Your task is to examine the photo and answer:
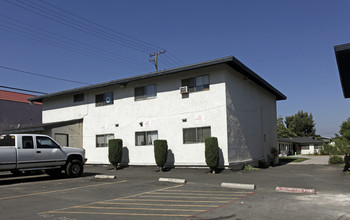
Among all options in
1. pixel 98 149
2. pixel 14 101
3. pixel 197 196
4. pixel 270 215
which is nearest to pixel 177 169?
pixel 98 149

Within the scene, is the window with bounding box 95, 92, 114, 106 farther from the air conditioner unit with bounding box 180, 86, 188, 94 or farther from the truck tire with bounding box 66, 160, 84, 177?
the truck tire with bounding box 66, 160, 84, 177

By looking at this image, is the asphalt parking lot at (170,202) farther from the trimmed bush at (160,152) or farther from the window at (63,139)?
the window at (63,139)

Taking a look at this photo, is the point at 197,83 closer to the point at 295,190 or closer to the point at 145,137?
the point at 145,137

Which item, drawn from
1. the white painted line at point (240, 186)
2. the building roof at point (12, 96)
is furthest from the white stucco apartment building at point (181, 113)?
the building roof at point (12, 96)

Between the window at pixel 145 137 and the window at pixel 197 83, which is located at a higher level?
the window at pixel 197 83

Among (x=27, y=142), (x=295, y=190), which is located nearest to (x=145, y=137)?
(x=27, y=142)

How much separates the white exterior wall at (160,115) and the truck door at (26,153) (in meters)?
8.05

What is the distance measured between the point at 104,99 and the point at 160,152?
743 centimetres

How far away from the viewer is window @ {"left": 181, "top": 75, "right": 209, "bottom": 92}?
715 inches

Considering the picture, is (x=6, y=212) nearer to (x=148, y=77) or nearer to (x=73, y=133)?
(x=148, y=77)

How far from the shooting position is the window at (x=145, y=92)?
20219 millimetres

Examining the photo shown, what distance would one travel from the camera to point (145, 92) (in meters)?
20.6

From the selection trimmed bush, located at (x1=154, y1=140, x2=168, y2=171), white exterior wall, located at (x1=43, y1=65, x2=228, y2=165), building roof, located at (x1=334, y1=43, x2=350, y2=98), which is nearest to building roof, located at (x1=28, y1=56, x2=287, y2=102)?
white exterior wall, located at (x1=43, y1=65, x2=228, y2=165)

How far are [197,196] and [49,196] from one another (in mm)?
4798
